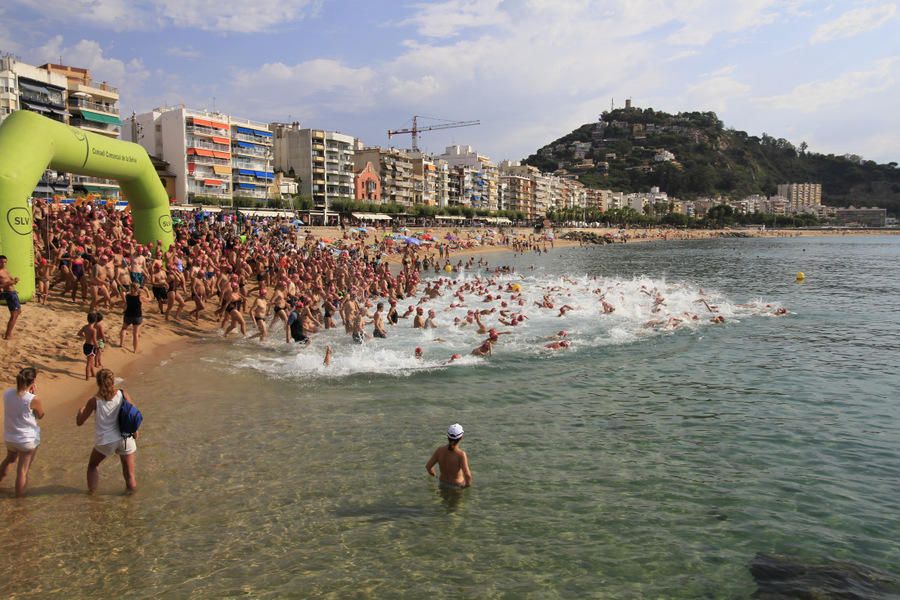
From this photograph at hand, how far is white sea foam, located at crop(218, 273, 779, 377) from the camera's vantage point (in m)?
13.7

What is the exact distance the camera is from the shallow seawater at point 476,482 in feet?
18.5

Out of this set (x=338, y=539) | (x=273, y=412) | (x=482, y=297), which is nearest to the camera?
(x=338, y=539)

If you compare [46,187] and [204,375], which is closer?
[204,375]

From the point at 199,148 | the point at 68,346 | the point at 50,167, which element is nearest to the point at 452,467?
the point at 68,346

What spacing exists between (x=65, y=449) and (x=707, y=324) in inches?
728

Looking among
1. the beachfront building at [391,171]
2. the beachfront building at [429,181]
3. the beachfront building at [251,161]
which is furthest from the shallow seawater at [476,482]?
the beachfront building at [429,181]

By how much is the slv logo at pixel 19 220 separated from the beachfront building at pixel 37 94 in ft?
127

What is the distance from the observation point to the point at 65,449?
8.13 metres

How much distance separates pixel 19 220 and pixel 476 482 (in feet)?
37.3

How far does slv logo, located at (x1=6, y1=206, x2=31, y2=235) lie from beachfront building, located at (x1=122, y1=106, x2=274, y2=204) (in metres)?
53.2

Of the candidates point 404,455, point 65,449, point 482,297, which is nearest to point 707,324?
point 482,297

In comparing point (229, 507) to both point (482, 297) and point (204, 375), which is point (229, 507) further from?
point (482, 297)

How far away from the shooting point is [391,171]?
100 meters

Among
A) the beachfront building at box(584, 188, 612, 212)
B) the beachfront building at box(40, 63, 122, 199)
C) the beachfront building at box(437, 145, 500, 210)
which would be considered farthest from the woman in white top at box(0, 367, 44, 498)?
the beachfront building at box(584, 188, 612, 212)
